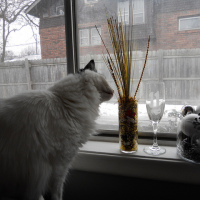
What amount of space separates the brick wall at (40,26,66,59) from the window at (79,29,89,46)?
10 centimetres

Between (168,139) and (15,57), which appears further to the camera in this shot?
(15,57)

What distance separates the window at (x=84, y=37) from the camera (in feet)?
3.19

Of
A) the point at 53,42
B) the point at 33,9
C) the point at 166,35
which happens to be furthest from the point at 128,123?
the point at 33,9

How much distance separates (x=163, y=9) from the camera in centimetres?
85

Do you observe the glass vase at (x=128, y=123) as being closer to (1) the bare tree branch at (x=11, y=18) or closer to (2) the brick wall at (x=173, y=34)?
(2) the brick wall at (x=173, y=34)

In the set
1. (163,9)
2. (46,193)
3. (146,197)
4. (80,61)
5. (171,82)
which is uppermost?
(163,9)

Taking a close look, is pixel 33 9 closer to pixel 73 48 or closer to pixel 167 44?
pixel 73 48

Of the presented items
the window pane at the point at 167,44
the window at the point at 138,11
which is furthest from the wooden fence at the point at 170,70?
the window at the point at 138,11

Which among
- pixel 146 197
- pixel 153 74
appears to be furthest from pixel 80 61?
pixel 146 197

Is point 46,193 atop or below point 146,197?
atop

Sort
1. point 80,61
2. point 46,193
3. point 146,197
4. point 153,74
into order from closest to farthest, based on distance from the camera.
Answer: point 46,193 → point 146,197 → point 153,74 → point 80,61

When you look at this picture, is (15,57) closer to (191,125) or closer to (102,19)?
(102,19)

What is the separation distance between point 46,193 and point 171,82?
27.6 inches

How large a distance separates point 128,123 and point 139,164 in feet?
0.55
